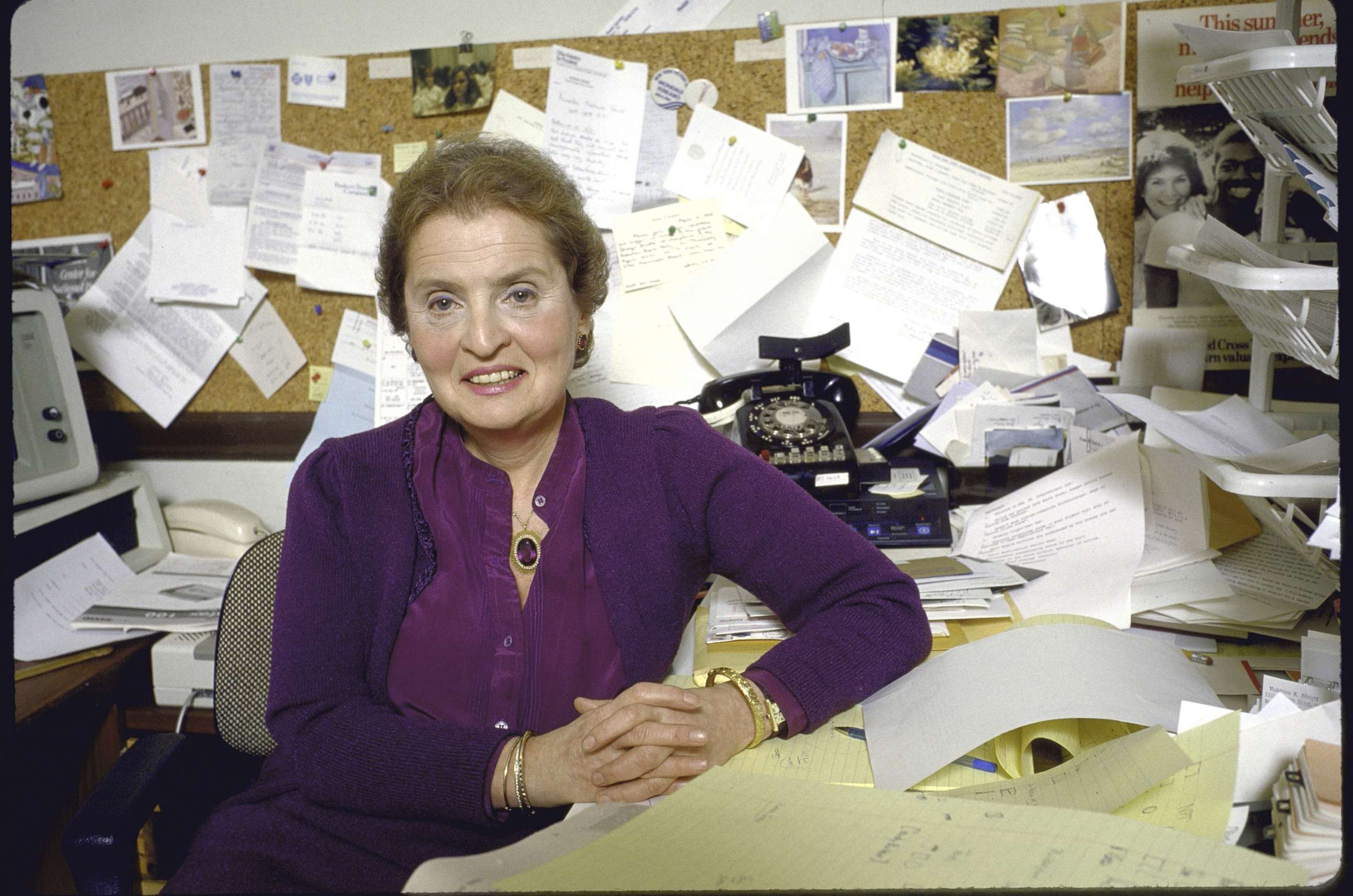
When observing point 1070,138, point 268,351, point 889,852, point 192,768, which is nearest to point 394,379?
point 268,351

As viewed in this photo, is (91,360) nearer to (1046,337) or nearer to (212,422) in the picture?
(212,422)

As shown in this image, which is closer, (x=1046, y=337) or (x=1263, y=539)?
(x=1263, y=539)

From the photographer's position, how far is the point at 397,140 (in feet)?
5.10

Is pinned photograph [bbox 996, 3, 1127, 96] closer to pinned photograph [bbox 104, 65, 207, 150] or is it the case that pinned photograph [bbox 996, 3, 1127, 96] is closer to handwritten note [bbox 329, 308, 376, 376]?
handwritten note [bbox 329, 308, 376, 376]

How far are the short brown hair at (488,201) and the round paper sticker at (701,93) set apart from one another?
0.45m

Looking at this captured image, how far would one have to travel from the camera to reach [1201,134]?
1349 millimetres

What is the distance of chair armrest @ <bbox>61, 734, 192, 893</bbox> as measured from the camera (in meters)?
0.91

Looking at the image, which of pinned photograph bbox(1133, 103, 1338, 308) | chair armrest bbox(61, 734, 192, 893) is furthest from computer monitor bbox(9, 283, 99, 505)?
pinned photograph bbox(1133, 103, 1338, 308)

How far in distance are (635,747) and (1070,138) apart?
1083mm

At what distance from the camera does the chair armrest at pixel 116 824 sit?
91 centimetres

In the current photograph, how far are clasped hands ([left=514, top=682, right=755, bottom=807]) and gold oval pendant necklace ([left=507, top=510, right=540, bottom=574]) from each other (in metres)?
0.20

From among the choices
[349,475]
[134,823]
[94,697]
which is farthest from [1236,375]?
[94,697]

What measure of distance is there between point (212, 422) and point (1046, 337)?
1.38 metres

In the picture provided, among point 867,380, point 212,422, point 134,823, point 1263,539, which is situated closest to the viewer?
point 134,823
